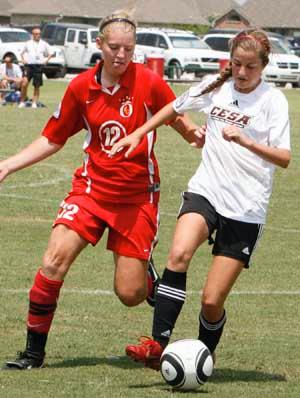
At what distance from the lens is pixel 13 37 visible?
49906mm

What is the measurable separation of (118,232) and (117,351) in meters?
0.91

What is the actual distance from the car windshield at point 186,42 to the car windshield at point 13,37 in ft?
20.1

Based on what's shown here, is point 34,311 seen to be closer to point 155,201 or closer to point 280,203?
point 155,201

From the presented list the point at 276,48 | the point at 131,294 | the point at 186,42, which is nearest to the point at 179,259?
the point at 131,294

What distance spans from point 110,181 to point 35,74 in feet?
82.5

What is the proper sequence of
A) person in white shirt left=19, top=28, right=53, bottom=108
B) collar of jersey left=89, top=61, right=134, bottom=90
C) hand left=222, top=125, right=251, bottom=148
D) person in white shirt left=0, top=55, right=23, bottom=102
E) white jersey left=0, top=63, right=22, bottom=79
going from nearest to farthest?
hand left=222, top=125, right=251, bottom=148, collar of jersey left=89, top=61, right=134, bottom=90, person in white shirt left=19, top=28, right=53, bottom=108, person in white shirt left=0, top=55, right=23, bottom=102, white jersey left=0, top=63, right=22, bottom=79

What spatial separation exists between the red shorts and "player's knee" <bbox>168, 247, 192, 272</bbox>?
45 cm

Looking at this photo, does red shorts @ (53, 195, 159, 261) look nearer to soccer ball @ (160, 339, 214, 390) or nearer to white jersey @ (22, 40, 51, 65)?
soccer ball @ (160, 339, 214, 390)

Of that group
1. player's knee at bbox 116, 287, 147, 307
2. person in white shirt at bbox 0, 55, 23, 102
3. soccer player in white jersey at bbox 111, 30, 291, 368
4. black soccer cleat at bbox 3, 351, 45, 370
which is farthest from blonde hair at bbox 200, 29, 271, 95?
person in white shirt at bbox 0, 55, 23, 102

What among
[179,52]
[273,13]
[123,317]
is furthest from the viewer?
[273,13]

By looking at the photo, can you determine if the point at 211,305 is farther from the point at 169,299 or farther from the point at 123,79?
the point at 123,79

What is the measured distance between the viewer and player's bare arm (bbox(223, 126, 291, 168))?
6539 millimetres

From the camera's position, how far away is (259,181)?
6961 millimetres

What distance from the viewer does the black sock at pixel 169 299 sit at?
6.94m
